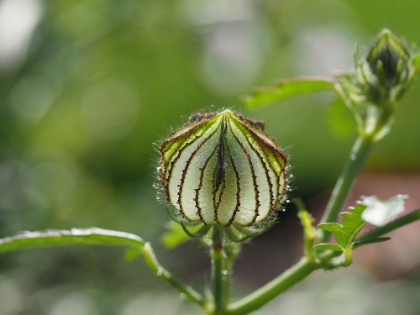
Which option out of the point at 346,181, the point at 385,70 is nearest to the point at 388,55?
the point at 385,70

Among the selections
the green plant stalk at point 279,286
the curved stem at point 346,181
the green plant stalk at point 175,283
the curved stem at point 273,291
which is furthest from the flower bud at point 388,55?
the green plant stalk at point 175,283

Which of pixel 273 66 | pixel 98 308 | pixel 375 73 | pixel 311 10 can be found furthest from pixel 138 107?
pixel 375 73

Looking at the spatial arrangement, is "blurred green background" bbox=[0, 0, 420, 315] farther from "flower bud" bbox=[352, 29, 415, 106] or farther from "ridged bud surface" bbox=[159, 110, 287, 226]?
"ridged bud surface" bbox=[159, 110, 287, 226]

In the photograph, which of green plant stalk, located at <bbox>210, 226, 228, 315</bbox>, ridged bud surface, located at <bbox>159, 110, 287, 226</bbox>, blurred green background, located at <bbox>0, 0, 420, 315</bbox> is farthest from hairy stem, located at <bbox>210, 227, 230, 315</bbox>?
blurred green background, located at <bbox>0, 0, 420, 315</bbox>

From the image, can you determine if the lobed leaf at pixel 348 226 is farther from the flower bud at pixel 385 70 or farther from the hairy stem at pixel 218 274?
the flower bud at pixel 385 70

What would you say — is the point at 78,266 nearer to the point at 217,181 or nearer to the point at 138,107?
the point at 138,107

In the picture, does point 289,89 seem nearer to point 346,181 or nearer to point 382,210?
point 346,181
